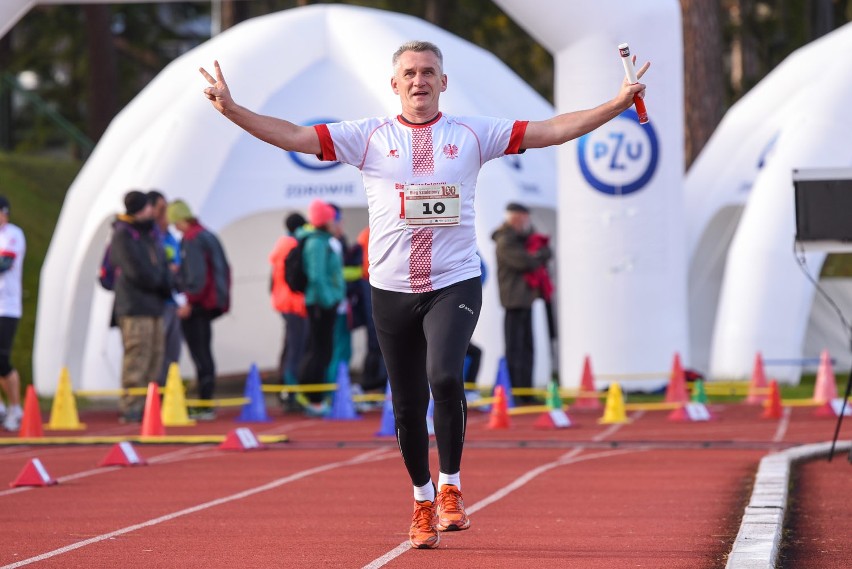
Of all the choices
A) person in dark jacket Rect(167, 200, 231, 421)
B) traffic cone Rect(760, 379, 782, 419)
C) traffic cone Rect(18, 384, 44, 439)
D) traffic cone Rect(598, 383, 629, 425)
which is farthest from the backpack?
traffic cone Rect(760, 379, 782, 419)

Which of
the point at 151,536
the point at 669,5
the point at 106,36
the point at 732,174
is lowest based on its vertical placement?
the point at 151,536

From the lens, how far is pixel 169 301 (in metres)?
15.8

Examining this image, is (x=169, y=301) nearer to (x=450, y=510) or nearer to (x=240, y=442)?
(x=240, y=442)

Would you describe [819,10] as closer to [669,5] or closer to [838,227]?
[669,5]

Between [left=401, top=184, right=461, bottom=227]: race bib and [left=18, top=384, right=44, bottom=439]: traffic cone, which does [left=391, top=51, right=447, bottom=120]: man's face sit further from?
[left=18, top=384, right=44, bottom=439]: traffic cone

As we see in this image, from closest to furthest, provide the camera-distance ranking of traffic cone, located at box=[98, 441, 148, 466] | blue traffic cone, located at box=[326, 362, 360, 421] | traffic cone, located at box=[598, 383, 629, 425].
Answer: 1. traffic cone, located at box=[98, 441, 148, 466]
2. traffic cone, located at box=[598, 383, 629, 425]
3. blue traffic cone, located at box=[326, 362, 360, 421]

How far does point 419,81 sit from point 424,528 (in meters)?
1.81

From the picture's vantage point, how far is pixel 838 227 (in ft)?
34.5

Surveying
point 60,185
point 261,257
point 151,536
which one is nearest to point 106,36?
point 60,185

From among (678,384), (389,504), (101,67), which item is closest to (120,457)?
(389,504)

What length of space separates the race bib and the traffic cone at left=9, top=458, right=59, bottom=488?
13.3 feet

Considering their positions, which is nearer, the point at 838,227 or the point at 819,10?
the point at 838,227

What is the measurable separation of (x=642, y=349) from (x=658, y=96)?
8.99ft

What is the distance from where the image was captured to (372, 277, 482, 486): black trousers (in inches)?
271
